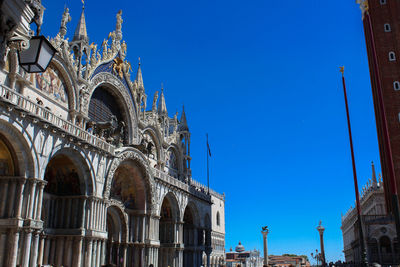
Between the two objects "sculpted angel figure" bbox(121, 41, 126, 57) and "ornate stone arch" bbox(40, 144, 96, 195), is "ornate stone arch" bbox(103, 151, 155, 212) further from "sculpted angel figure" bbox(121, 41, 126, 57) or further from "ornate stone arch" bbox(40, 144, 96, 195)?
"sculpted angel figure" bbox(121, 41, 126, 57)

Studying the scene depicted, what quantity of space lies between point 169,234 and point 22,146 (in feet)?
65.1

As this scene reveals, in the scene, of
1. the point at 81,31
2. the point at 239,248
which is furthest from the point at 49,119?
the point at 239,248

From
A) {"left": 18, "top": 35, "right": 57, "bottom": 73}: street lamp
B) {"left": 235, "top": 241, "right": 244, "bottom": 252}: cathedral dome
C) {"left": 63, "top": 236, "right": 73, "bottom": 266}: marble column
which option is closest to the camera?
{"left": 18, "top": 35, "right": 57, "bottom": 73}: street lamp

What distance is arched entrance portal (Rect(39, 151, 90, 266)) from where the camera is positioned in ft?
73.3

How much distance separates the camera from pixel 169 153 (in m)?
41.8

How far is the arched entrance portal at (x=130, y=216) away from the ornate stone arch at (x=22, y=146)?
9.04 meters

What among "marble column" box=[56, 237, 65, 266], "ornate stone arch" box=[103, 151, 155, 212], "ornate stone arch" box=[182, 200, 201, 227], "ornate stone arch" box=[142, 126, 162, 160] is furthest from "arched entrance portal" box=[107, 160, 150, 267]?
"ornate stone arch" box=[182, 200, 201, 227]

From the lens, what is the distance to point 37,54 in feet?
20.7

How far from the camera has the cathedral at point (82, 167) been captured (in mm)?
18453

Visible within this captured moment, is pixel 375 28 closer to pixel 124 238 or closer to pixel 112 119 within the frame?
pixel 112 119

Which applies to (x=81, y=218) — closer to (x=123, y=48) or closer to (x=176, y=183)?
(x=176, y=183)

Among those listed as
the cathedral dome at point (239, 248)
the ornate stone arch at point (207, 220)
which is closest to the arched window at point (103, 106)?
the ornate stone arch at point (207, 220)

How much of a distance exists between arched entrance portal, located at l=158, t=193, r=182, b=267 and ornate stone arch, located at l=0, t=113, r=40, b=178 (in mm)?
17589

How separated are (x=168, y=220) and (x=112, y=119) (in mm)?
11544
